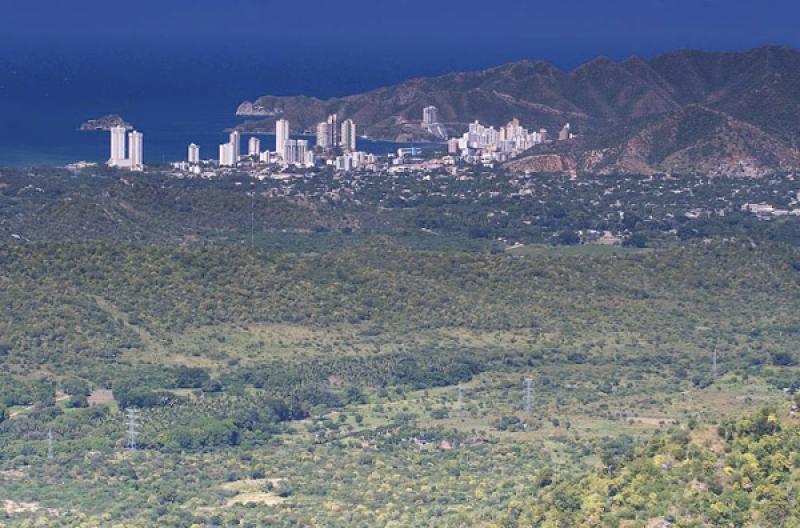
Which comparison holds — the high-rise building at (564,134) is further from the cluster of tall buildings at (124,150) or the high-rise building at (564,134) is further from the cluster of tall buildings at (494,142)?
the cluster of tall buildings at (124,150)

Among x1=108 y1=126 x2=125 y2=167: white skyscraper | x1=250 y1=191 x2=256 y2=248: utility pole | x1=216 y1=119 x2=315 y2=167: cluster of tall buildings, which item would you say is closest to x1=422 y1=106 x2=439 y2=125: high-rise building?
x1=216 y1=119 x2=315 y2=167: cluster of tall buildings

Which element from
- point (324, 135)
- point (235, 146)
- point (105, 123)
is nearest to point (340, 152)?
point (324, 135)

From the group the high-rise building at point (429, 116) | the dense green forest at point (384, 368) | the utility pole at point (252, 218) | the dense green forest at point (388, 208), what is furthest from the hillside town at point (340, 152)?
the dense green forest at point (384, 368)

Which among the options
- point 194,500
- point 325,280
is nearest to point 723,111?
point 325,280

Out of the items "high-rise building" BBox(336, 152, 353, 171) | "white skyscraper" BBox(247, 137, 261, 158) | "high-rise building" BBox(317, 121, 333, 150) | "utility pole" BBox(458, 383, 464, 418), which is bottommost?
"utility pole" BBox(458, 383, 464, 418)

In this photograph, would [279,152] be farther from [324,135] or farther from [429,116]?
[429,116]

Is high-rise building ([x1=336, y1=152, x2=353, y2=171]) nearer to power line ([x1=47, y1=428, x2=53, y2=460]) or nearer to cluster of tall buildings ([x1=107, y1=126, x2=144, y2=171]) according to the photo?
cluster of tall buildings ([x1=107, y1=126, x2=144, y2=171])
